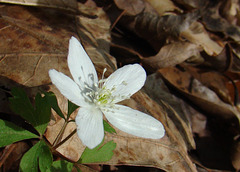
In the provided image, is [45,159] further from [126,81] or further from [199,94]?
[199,94]

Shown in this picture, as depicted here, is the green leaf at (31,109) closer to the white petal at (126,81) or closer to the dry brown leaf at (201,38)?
the white petal at (126,81)

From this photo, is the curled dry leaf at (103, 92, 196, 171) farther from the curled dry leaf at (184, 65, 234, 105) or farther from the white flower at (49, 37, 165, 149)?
the curled dry leaf at (184, 65, 234, 105)

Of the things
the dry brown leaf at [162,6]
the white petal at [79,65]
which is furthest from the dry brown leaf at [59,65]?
the dry brown leaf at [162,6]

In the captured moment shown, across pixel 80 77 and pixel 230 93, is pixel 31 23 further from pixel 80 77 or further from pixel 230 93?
pixel 230 93

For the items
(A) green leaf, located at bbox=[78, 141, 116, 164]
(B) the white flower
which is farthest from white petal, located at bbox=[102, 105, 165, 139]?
(A) green leaf, located at bbox=[78, 141, 116, 164]

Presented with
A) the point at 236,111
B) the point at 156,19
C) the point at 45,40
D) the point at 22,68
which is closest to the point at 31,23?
the point at 45,40

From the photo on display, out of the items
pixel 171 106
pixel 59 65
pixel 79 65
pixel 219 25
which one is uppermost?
pixel 79 65

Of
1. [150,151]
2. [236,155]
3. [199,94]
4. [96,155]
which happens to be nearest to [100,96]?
[96,155]
